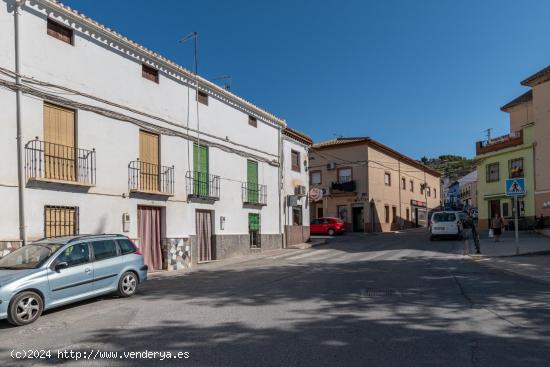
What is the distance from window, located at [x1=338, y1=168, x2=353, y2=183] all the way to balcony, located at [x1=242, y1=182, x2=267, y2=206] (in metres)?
18.8

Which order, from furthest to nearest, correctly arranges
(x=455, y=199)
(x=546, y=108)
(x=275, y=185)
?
(x=455, y=199) → (x=546, y=108) → (x=275, y=185)

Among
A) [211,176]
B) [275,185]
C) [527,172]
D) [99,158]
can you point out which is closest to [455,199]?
[527,172]

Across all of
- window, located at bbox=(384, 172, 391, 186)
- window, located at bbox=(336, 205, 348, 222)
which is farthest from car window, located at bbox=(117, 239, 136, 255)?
window, located at bbox=(384, 172, 391, 186)

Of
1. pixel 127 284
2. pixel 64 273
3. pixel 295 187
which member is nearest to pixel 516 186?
pixel 295 187

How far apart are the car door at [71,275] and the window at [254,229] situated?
41.2ft

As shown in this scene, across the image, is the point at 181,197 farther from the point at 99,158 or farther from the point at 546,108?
the point at 546,108

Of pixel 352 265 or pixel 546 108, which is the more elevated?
pixel 546 108

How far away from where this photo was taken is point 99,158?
13.6m

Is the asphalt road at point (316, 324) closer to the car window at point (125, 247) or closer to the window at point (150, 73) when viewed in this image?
the car window at point (125, 247)

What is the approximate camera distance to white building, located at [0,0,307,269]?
37.8 ft

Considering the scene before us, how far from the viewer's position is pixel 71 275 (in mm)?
8727

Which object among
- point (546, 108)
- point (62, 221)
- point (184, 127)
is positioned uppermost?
point (546, 108)

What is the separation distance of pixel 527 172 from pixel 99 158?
26.9 m

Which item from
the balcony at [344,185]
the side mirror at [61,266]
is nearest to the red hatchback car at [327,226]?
the balcony at [344,185]
